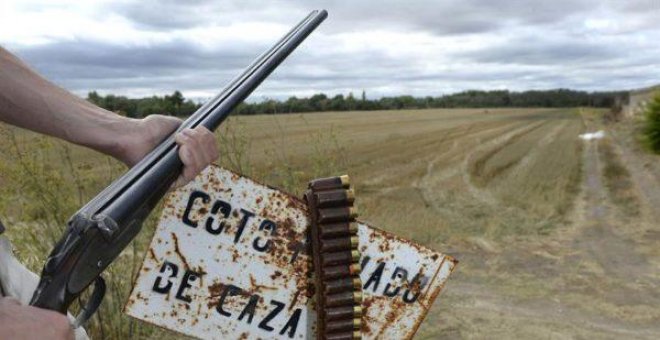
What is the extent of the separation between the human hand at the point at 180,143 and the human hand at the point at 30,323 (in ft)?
2.25

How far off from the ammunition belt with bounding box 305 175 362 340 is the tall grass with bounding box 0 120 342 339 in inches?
92.5

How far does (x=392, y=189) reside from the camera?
17.5m

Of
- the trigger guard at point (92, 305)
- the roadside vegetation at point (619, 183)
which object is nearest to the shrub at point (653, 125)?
the roadside vegetation at point (619, 183)

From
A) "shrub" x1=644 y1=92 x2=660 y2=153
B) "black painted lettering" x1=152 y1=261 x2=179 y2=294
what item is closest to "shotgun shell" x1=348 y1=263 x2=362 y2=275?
"black painted lettering" x1=152 y1=261 x2=179 y2=294

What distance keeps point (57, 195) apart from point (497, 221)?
9078 mm

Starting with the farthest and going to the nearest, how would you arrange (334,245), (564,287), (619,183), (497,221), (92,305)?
(619,183) < (497,221) < (564,287) < (334,245) < (92,305)

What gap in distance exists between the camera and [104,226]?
1.69 metres

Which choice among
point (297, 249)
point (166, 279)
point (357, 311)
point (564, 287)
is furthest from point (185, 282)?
point (564, 287)

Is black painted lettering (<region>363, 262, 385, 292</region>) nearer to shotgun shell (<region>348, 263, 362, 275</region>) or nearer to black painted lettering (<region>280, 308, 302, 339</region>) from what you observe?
shotgun shell (<region>348, 263, 362, 275</region>)

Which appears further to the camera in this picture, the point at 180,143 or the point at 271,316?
the point at 271,316

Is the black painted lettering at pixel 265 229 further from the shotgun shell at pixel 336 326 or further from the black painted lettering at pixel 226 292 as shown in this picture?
the shotgun shell at pixel 336 326

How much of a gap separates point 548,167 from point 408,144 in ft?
39.6

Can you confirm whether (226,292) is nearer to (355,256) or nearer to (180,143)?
(355,256)

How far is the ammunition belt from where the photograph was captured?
2414mm
